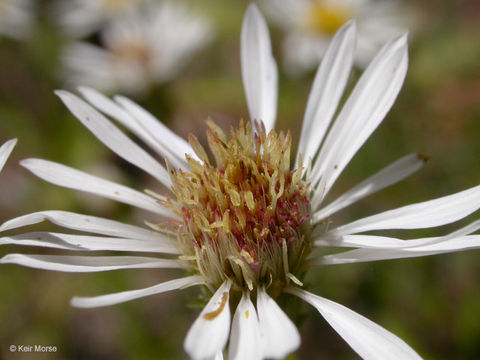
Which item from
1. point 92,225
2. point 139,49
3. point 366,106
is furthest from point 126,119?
point 139,49

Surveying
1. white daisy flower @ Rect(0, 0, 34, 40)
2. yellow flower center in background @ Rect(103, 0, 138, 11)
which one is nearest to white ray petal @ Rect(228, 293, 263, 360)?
white daisy flower @ Rect(0, 0, 34, 40)

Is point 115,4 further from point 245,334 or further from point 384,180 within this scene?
point 245,334

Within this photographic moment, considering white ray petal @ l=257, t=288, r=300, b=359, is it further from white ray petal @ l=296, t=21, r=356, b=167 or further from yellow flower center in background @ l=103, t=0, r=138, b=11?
yellow flower center in background @ l=103, t=0, r=138, b=11

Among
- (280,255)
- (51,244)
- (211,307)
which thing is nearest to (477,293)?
(280,255)

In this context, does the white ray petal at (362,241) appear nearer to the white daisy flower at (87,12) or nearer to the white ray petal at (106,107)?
the white ray petal at (106,107)

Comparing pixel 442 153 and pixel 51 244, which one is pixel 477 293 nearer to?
pixel 442 153

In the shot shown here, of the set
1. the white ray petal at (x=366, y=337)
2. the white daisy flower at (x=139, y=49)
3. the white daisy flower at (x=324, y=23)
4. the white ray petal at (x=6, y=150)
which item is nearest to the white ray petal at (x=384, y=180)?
the white ray petal at (x=366, y=337)
